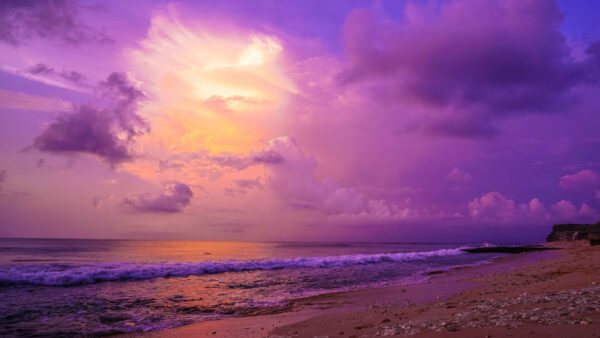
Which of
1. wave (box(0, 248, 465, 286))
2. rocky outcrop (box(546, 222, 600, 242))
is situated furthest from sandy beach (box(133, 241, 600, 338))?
rocky outcrop (box(546, 222, 600, 242))

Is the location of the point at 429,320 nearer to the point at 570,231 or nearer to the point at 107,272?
the point at 107,272

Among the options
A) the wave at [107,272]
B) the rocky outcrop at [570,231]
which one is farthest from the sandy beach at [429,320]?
the rocky outcrop at [570,231]

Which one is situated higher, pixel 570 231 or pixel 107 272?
pixel 570 231

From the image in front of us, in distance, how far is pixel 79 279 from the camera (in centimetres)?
2825

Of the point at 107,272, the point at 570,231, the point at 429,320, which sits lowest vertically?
the point at 107,272

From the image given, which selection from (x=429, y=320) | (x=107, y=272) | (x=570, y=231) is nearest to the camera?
(x=429, y=320)

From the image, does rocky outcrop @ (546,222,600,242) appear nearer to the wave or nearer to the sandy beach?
the wave

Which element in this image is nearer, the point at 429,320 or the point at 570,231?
the point at 429,320

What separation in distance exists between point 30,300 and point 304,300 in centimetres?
1548

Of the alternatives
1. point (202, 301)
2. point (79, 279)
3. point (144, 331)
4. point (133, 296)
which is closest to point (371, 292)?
point (202, 301)

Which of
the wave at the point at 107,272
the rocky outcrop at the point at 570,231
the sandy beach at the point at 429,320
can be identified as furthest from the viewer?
the rocky outcrop at the point at 570,231

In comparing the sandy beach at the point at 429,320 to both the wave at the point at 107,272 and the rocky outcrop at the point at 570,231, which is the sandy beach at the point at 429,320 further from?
the rocky outcrop at the point at 570,231

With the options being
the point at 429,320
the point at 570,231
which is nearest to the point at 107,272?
the point at 429,320

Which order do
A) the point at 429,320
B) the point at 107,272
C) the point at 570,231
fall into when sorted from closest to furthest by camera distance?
1. the point at 429,320
2. the point at 107,272
3. the point at 570,231
